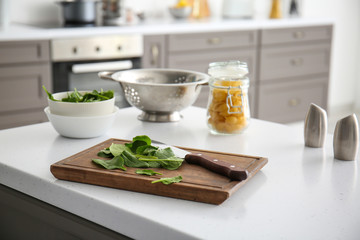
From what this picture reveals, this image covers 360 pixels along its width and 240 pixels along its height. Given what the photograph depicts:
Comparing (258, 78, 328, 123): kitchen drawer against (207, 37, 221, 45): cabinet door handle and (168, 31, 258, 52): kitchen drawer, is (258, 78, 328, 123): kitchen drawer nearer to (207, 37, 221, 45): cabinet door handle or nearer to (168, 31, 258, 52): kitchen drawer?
(168, 31, 258, 52): kitchen drawer

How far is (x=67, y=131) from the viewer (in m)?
1.39

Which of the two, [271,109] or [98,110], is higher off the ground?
[98,110]

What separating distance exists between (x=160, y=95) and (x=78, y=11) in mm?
2109

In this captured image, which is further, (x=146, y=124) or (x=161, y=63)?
(x=161, y=63)

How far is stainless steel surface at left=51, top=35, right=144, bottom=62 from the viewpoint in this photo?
3178 millimetres

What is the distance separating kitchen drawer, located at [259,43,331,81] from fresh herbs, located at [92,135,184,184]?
10.4ft

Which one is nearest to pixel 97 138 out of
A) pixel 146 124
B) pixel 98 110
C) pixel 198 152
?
pixel 98 110

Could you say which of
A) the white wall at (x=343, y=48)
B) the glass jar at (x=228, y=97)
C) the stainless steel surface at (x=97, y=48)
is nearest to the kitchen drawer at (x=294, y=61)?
the white wall at (x=343, y=48)

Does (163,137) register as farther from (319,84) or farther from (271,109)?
(319,84)

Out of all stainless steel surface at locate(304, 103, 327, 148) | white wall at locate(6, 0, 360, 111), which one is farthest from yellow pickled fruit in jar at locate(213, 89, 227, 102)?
white wall at locate(6, 0, 360, 111)

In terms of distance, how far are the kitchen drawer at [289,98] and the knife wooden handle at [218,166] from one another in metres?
3.23

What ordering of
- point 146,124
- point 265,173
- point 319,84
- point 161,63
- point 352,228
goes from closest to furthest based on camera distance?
point 352,228 → point 265,173 → point 146,124 → point 161,63 → point 319,84

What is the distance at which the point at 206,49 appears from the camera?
3.90 m

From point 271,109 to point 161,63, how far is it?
1.20 m
